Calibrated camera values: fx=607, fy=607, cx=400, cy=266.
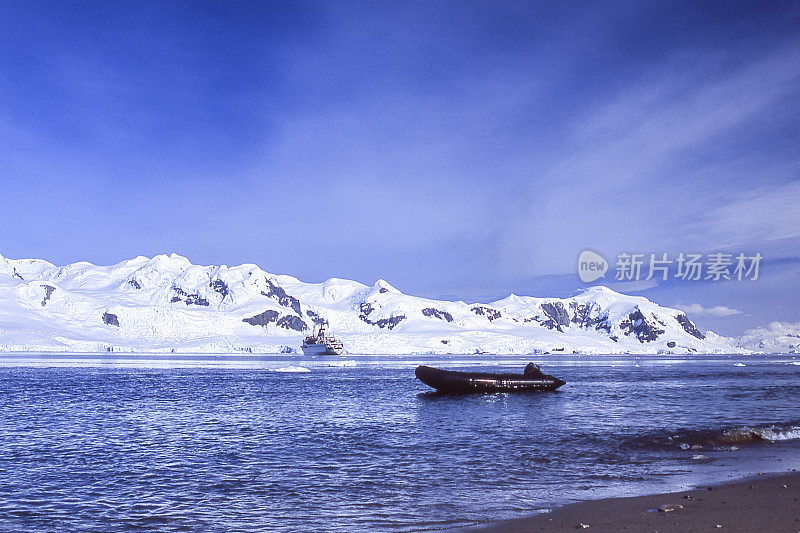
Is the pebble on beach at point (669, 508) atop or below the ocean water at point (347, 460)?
atop

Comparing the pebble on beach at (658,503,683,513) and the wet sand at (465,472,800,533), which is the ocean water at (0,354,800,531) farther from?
the pebble on beach at (658,503,683,513)

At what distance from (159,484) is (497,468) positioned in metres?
10.7

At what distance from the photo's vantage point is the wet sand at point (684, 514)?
1159cm

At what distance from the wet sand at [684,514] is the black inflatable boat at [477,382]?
159 feet

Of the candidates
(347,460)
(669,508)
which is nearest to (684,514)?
(669,508)

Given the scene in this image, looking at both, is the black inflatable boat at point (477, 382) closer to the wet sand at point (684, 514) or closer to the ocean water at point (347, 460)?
the ocean water at point (347, 460)

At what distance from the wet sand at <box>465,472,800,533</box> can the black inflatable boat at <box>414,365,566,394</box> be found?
48.6 metres

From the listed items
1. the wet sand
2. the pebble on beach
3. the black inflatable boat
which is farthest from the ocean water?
the black inflatable boat

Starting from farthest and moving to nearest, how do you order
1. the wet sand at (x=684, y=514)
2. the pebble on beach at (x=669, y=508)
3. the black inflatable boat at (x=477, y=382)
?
the black inflatable boat at (x=477, y=382), the pebble on beach at (x=669, y=508), the wet sand at (x=684, y=514)

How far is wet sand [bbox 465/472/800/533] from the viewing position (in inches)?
456

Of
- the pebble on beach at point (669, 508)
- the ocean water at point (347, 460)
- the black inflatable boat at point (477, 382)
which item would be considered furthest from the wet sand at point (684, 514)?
the black inflatable boat at point (477, 382)

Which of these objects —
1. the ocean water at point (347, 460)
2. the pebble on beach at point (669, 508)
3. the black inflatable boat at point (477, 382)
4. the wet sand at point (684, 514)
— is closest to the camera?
the wet sand at point (684, 514)

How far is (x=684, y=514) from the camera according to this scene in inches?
491

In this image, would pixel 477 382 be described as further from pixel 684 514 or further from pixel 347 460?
pixel 684 514
